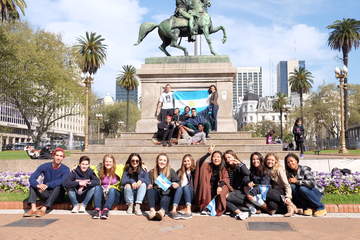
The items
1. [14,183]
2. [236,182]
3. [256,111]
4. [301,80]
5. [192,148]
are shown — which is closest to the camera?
[236,182]

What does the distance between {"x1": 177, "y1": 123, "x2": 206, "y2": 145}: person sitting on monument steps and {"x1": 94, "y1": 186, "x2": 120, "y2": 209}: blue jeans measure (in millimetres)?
6359

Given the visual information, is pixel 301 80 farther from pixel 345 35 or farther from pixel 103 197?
Answer: pixel 103 197

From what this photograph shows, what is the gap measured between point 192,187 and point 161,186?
682 mm

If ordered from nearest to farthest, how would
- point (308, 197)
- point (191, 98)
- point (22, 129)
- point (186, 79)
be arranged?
point (308, 197) → point (191, 98) → point (186, 79) → point (22, 129)

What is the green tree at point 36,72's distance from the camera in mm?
39656

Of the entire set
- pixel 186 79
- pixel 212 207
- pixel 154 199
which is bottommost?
pixel 212 207

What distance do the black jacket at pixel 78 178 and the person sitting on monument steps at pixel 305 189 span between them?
414 cm

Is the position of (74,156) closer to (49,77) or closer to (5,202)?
(5,202)

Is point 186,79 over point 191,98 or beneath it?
over

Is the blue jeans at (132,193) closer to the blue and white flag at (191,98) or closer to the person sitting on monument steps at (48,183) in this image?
the person sitting on monument steps at (48,183)

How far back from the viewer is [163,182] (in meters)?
7.64

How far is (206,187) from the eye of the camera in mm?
7562

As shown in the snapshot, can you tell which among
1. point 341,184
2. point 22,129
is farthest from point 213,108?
point 22,129

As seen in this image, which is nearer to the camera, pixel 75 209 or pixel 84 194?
pixel 75 209
